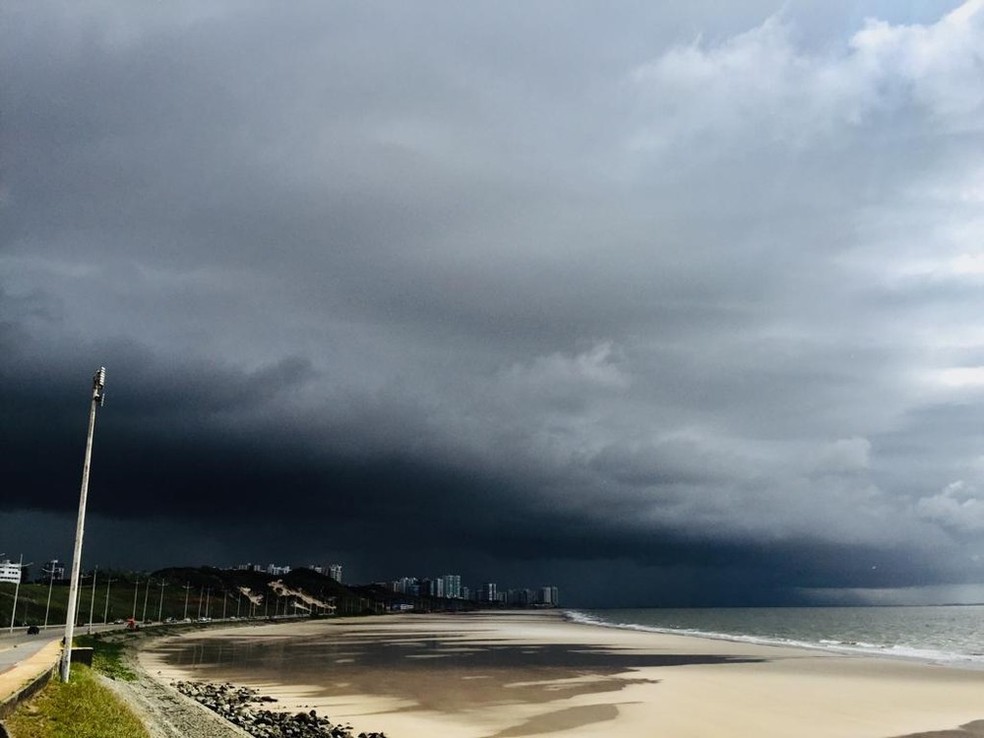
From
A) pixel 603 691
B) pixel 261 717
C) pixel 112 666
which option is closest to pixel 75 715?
pixel 261 717

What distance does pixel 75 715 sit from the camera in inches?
944

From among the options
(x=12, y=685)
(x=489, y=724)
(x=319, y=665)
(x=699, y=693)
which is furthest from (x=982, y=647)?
(x=12, y=685)

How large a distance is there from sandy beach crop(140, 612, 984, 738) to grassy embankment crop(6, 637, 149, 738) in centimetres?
1094

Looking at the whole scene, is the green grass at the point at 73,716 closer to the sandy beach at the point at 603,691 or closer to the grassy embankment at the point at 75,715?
the grassy embankment at the point at 75,715

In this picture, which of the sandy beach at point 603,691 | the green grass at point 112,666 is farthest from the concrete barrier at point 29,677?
the sandy beach at point 603,691

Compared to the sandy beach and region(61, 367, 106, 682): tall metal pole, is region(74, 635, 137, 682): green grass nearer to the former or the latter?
the sandy beach

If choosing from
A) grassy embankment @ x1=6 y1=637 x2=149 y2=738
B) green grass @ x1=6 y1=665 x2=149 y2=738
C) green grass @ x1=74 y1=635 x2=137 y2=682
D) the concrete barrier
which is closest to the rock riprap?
green grass @ x1=74 y1=635 x2=137 y2=682

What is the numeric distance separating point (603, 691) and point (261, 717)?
76.1ft

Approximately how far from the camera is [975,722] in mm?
36812

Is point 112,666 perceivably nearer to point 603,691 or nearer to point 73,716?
point 73,716

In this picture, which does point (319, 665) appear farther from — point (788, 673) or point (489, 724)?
point (788, 673)

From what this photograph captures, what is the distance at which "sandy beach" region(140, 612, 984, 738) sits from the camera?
116 ft

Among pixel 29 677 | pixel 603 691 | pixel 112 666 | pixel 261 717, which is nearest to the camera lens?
pixel 29 677

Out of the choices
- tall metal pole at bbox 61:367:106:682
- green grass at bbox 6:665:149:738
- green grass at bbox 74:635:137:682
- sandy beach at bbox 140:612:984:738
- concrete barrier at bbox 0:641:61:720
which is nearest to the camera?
green grass at bbox 6:665:149:738
